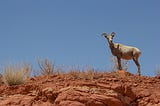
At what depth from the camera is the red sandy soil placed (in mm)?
11883

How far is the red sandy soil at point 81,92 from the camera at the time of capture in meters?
11.9

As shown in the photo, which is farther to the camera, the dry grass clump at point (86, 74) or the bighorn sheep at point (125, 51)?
the bighorn sheep at point (125, 51)

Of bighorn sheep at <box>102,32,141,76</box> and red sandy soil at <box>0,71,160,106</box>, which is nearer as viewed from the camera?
red sandy soil at <box>0,71,160,106</box>

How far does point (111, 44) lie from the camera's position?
19.2m

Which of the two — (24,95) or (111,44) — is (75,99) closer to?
(24,95)

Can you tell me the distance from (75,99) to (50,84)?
1623mm

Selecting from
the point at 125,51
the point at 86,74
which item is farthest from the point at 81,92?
the point at 125,51

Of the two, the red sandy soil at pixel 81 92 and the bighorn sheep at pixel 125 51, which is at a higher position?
the bighorn sheep at pixel 125 51

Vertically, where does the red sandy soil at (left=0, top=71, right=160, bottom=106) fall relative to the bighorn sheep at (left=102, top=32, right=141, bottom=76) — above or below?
below

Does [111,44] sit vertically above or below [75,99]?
above

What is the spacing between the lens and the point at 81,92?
12.0 metres

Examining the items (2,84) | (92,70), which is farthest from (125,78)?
(2,84)

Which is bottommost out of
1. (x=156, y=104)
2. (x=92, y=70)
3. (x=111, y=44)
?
(x=156, y=104)

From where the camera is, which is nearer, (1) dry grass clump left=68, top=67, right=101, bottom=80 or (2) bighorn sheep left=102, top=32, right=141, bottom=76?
(1) dry grass clump left=68, top=67, right=101, bottom=80
